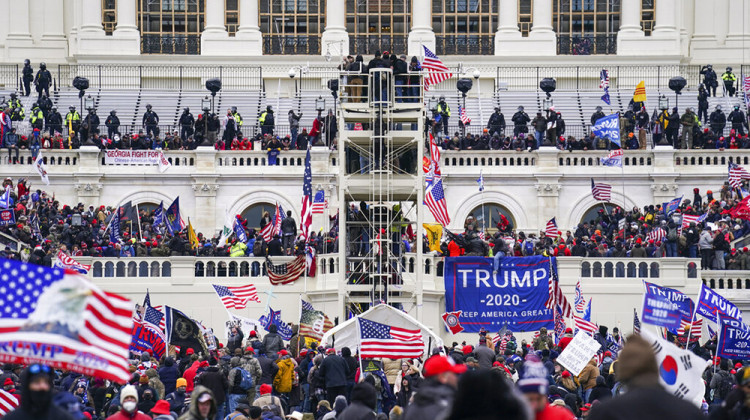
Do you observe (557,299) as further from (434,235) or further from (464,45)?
(464,45)

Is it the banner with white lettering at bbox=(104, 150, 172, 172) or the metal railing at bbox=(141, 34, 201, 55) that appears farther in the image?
the metal railing at bbox=(141, 34, 201, 55)

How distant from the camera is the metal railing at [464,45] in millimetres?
69750

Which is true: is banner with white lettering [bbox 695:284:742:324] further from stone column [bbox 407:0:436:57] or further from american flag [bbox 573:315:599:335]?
stone column [bbox 407:0:436:57]

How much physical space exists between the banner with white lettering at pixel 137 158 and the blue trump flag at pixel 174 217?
13.9 feet

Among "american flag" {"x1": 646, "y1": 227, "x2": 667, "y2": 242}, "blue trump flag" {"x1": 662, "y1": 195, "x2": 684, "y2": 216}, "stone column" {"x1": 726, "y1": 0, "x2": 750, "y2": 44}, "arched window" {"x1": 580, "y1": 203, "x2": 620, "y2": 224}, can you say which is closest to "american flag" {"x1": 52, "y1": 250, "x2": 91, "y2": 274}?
"american flag" {"x1": 646, "y1": 227, "x2": 667, "y2": 242}

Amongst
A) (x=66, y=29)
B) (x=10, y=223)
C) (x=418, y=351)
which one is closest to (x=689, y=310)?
(x=418, y=351)

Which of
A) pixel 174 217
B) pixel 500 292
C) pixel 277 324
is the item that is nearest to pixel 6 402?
pixel 277 324

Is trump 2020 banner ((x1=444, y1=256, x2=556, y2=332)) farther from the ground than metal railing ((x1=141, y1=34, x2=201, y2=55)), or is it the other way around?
metal railing ((x1=141, y1=34, x2=201, y2=55))

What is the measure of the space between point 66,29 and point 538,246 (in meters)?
31.5

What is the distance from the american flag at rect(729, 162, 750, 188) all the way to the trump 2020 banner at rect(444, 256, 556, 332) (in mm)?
9440

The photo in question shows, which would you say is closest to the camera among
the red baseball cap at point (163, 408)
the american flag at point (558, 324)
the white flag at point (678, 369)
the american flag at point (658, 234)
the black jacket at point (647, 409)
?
the black jacket at point (647, 409)

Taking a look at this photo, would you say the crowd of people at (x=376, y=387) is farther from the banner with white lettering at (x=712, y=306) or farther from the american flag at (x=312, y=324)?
the banner with white lettering at (x=712, y=306)

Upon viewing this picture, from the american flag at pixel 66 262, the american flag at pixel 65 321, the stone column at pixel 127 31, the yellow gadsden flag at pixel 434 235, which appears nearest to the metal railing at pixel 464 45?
the stone column at pixel 127 31

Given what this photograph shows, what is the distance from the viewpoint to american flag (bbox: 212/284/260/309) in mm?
38109
